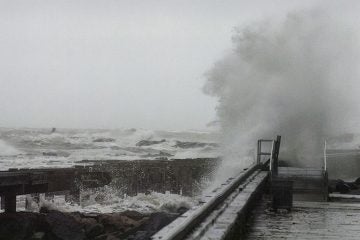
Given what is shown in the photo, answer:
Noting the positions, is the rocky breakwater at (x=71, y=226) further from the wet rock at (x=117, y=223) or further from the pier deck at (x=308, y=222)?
the pier deck at (x=308, y=222)

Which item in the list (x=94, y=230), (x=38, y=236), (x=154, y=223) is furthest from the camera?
(x=154, y=223)

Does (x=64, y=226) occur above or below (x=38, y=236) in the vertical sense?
above

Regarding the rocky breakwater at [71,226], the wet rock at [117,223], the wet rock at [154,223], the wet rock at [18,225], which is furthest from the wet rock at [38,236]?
the wet rock at [154,223]

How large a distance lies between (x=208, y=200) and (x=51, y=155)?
38.5 m

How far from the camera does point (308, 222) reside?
683 centimetres

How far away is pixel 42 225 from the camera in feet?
40.3

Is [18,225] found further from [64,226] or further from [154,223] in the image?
[154,223]

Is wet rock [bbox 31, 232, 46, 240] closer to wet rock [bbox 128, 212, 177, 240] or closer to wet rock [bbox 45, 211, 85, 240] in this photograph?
wet rock [bbox 45, 211, 85, 240]

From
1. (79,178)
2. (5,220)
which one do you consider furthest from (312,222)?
(79,178)

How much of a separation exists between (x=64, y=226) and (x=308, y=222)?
6939 millimetres

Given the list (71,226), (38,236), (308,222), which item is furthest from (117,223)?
(308,222)

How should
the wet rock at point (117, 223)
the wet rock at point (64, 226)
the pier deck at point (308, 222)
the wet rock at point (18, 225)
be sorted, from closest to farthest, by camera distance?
the pier deck at point (308, 222) → the wet rock at point (64, 226) → the wet rock at point (18, 225) → the wet rock at point (117, 223)

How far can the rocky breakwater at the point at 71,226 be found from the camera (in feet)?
38.8

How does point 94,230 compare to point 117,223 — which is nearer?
point 94,230
